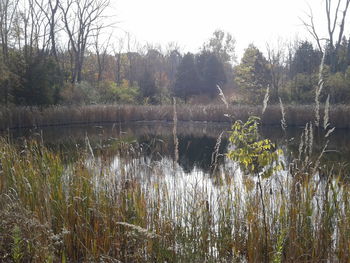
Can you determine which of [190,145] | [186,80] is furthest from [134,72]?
[190,145]

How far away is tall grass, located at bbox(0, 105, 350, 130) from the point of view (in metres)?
14.8

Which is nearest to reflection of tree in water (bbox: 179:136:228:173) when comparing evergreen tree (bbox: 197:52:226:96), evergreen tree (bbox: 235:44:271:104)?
evergreen tree (bbox: 235:44:271:104)

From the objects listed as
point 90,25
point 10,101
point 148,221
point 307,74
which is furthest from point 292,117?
point 90,25

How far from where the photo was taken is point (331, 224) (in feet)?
9.51

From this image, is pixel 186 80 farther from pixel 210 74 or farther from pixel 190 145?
pixel 190 145

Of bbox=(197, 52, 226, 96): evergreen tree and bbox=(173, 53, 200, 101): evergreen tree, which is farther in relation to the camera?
bbox=(197, 52, 226, 96): evergreen tree

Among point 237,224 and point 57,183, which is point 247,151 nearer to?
point 237,224

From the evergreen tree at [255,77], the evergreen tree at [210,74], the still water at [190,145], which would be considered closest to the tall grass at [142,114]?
the still water at [190,145]

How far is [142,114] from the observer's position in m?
19.8

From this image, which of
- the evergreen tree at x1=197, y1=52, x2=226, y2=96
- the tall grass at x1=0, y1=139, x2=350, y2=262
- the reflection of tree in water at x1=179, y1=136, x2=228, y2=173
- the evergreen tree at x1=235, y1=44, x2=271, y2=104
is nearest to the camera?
the tall grass at x1=0, y1=139, x2=350, y2=262

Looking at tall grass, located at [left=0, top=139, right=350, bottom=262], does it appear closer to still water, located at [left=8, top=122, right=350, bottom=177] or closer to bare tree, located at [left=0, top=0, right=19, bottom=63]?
still water, located at [left=8, top=122, right=350, bottom=177]

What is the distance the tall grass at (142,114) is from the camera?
14.8 meters

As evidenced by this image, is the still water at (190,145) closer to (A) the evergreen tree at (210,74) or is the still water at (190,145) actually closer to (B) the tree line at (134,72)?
(B) the tree line at (134,72)

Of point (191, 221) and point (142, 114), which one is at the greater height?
point (142, 114)
